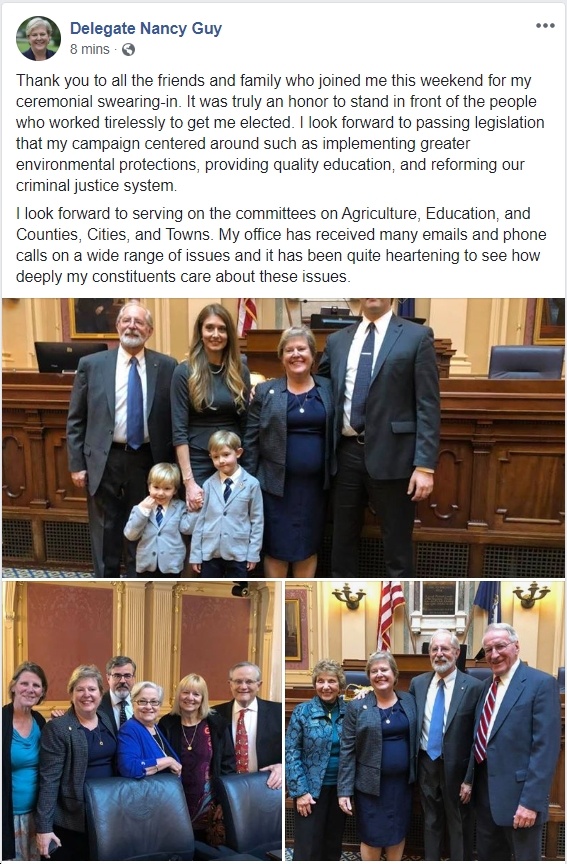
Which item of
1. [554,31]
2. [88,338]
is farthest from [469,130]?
[88,338]

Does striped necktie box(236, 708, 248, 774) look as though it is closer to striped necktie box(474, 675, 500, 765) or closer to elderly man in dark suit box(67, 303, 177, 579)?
elderly man in dark suit box(67, 303, 177, 579)

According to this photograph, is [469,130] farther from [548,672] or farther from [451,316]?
[451,316]

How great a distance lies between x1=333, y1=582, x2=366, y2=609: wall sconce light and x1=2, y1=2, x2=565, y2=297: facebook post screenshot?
100 centimetres

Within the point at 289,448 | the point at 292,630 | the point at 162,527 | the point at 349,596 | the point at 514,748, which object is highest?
Answer: the point at 289,448

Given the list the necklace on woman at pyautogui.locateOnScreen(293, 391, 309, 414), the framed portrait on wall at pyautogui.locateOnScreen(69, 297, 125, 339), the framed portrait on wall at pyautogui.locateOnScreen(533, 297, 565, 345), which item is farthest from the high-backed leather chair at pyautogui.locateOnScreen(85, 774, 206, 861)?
the framed portrait on wall at pyautogui.locateOnScreen(533, 297, 565, 345)

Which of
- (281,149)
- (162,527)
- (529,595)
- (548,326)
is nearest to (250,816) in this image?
(162,527)

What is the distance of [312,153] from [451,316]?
3.19 metres

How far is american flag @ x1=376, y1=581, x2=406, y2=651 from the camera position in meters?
2.25

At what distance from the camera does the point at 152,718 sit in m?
2.24

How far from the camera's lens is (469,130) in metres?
2.11

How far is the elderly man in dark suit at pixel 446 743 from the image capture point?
222 cm

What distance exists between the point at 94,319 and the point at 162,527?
2.62 meters

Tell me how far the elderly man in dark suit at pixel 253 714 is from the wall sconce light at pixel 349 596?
36 centimetres

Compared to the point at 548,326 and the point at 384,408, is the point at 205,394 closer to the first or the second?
the point at 384,408
